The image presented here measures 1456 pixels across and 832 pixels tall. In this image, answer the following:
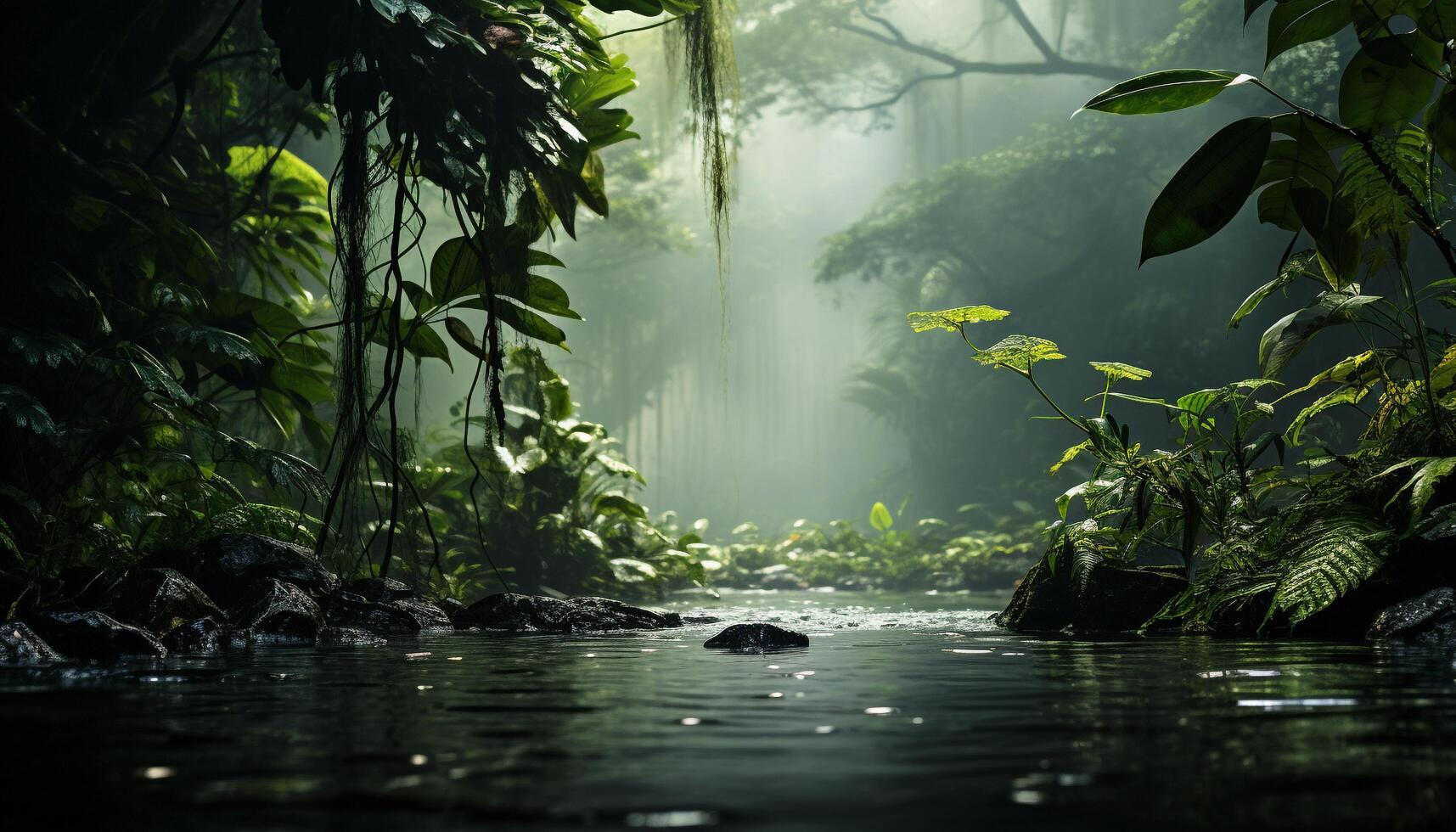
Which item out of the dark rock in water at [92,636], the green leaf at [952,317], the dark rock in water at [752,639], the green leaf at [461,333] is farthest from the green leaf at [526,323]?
the dark rock in water at [92,636]

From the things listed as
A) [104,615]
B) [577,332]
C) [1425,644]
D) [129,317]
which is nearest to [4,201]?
[129,317]

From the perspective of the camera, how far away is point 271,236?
7348 millimetres

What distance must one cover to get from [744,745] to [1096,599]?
4.36 metres

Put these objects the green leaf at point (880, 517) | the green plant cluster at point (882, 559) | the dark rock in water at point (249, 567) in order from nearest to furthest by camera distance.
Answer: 1. the dark rock in water at point (249, 567)
2. the green plant cluster at point (882, 559)
3. the green leaf at point (880, 517)

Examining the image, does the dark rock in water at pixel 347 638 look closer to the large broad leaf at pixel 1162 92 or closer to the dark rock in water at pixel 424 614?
the dark rock in water at pixel 424 614

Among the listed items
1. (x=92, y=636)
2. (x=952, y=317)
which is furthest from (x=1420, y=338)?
(x=92, y=636)

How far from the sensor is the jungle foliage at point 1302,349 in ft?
11.1

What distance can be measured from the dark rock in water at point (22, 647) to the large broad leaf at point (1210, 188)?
11.7ft

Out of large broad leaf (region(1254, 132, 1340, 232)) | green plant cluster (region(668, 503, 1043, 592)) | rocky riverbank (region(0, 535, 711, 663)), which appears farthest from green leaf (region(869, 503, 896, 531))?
large broad leaf (region(1254, 132, 1340, 232))

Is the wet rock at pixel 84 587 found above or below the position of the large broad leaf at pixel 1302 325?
below

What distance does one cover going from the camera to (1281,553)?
16.2ft

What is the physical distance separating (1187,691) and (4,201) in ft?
18.3

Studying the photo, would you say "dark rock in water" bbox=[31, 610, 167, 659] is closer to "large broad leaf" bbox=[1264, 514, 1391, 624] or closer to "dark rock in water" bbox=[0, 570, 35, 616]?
"dark rock in water" bbox=[0, 570, 35, 616]

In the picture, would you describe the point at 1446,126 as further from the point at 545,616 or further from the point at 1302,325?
the point at 545,616
